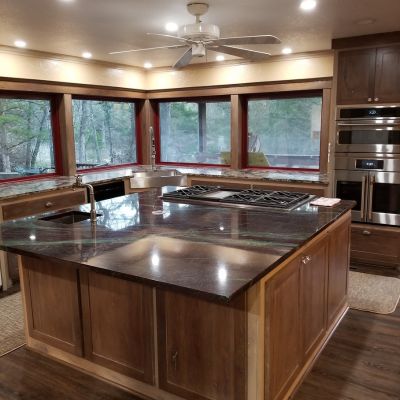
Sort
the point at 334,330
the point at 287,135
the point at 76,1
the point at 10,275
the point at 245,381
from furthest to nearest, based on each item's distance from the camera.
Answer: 1. the point at 287,135
2. the point at 10,275
3. the point at 334,330
4. the point at 76,1
5. the point at 245,381

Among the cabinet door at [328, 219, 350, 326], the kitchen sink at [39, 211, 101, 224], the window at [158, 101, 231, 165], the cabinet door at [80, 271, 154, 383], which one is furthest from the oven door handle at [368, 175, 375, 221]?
the cabinet door at [80, 271, 154, 383]

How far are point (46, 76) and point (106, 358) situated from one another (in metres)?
3.39

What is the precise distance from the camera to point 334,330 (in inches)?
120

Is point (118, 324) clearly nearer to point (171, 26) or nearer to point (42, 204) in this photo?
point (42, 204)

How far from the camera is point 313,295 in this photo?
8.35 ft

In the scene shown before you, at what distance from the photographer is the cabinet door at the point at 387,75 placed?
13.1 feet

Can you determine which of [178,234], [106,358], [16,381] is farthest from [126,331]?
[16,381]

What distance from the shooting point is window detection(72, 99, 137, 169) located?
5492 millimetres

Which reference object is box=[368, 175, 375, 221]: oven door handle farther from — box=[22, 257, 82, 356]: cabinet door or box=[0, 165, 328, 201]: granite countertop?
box=[22, 257, 82, 356]: cabinet door

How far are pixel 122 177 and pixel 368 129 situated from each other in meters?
2.81

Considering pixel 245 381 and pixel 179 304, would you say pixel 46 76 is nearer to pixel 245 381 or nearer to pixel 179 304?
pixel 179 304

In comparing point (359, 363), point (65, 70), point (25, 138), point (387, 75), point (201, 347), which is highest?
point (65, 70)

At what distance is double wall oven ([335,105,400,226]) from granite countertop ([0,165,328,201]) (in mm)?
302

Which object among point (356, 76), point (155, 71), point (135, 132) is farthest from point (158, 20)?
point (135, 132)
